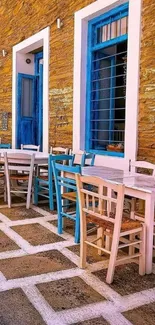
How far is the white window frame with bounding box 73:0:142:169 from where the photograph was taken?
14.8ft

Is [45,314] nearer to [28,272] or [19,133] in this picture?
[28,272]

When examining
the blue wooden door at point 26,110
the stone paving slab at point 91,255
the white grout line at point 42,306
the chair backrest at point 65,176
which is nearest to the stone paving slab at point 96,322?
the white grout line at point 42,306

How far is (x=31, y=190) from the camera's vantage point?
16.4 ft

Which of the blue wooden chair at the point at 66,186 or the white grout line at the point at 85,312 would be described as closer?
the white grout line at the point at 85,312

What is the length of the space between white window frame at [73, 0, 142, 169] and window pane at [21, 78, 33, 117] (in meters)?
2.59

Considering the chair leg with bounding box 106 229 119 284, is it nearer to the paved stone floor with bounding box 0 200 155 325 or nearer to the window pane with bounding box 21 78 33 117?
the paved stone floor with bounding box 0 200 155 325

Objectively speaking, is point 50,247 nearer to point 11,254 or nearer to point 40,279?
point 11,254

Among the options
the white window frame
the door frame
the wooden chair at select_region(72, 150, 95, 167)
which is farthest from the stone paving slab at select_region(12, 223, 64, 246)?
the door frame

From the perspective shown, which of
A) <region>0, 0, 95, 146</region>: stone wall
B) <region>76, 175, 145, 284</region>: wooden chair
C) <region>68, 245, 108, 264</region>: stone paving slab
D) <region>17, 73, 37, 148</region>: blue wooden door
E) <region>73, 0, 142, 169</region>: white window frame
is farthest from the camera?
<region>17, 73, 37, 148</region>: blue wooden door

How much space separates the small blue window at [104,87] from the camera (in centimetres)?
536

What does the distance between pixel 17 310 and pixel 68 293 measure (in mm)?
383

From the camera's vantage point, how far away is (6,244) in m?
3.31

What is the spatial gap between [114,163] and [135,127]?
0.67 metres

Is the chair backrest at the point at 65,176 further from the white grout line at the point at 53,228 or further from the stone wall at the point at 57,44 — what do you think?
the stone wall at the point at 57,44
